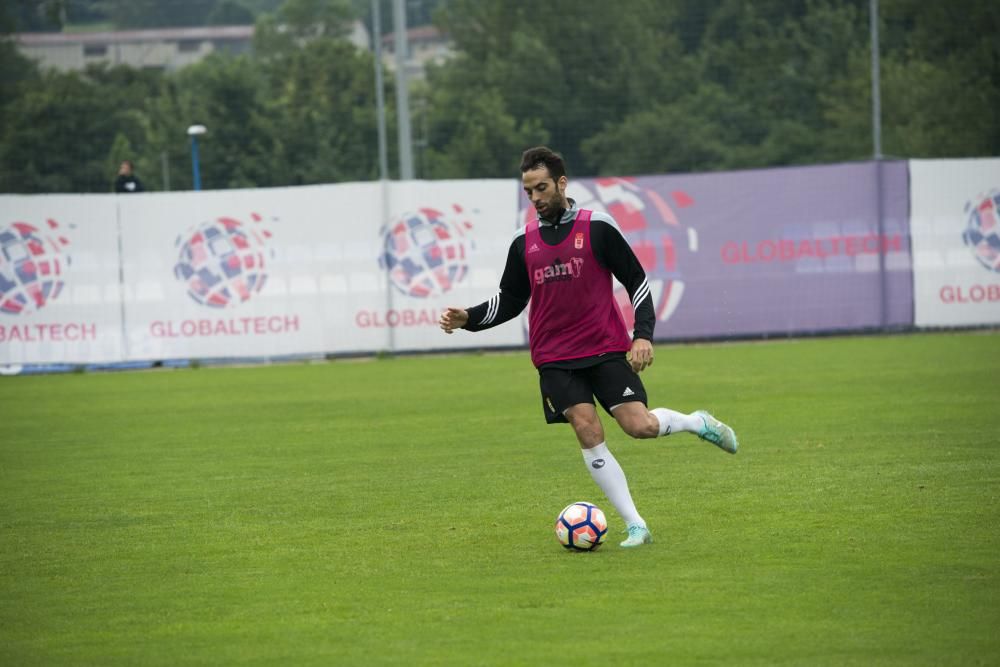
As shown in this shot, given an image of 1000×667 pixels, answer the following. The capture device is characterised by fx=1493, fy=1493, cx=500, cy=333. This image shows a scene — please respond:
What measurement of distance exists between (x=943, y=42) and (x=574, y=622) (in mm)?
34063

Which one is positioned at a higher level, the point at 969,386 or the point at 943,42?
the point at 943,42

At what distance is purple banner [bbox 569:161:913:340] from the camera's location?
23234mm

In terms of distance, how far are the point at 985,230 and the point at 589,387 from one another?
16495 millimetres

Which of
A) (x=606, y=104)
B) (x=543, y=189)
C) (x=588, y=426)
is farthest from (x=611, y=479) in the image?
→ (x=606, y=104)

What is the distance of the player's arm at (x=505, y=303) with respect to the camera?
27.8ft

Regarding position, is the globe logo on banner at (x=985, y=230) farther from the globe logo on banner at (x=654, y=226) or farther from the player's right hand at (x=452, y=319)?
the player's right hand at (x=452, y=319)

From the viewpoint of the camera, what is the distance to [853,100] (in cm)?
4434

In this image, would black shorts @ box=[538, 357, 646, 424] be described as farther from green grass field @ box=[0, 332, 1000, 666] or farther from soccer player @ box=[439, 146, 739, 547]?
green grass field @ box=[0, 332, 1000, 666]

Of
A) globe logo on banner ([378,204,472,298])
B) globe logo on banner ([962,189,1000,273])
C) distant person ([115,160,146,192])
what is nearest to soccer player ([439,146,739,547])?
globe logo on banner ([378,204,472,298])

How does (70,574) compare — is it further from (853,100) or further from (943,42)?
(853,100)

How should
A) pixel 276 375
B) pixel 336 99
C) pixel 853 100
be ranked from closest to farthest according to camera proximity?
pixel 276 375
pixel 853 100
pixel 336 99

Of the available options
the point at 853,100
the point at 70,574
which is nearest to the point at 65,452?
the point at 70,574

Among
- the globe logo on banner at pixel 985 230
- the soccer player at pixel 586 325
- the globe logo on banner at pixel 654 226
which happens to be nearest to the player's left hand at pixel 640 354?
the soccer player at pixel 586 325

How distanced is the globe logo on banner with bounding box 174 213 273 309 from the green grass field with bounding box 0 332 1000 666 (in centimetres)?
625
